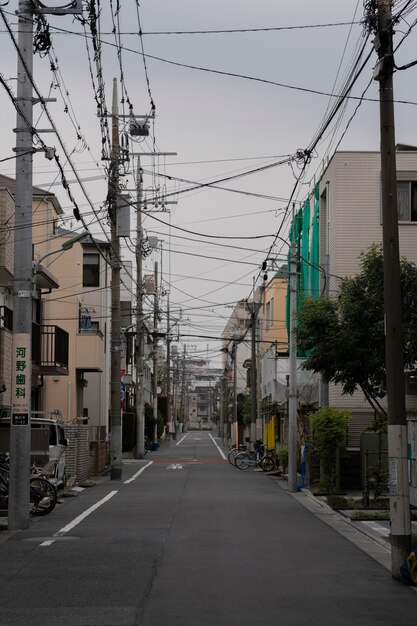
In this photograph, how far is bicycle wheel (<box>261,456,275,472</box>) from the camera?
39.9m

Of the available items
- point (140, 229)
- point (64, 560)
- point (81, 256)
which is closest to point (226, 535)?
point (64, 560)

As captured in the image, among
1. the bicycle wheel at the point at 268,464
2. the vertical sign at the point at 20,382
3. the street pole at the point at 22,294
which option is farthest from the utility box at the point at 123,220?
the vertical sign at the point at 20,382

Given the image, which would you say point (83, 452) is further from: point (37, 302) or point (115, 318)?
point (37, 302)

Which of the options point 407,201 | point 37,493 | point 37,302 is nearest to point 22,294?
point 37,493

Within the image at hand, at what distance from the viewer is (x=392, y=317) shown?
12.7 meters

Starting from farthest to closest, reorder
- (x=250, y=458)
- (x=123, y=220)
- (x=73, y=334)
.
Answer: (x=73, y=334)
(x=250, y=458)
(x=123, y=220)

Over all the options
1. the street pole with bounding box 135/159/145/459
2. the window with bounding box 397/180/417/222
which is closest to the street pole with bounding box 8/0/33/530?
the window with bounding box 397/180/417/222

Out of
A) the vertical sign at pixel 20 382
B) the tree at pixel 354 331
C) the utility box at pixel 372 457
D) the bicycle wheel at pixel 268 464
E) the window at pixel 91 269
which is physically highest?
the window at pixel 91 269

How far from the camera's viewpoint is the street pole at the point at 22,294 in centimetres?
1831

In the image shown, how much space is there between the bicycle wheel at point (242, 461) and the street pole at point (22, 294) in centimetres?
2370

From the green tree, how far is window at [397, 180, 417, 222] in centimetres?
869

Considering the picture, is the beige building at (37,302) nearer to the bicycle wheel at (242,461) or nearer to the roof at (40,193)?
the roof at (40,193)

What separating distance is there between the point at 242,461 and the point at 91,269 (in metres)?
14.4

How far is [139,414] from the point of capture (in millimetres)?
52781
